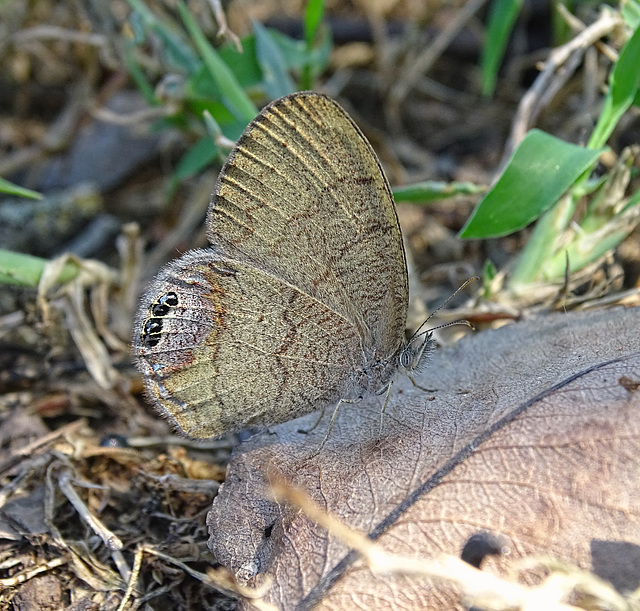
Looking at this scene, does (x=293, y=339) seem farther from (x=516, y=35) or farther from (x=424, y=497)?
(x=516, y=35)

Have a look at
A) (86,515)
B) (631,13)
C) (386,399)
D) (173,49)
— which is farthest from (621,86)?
(86,515)

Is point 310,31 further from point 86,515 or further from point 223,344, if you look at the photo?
point 86,515

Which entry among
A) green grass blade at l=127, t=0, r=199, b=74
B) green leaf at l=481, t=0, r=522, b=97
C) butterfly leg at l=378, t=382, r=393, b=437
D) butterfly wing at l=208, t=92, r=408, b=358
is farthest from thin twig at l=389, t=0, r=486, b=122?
butterfly leg at l=378, t=382, r=393, b=437

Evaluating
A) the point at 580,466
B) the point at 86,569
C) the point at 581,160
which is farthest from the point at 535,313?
the point at 86,569

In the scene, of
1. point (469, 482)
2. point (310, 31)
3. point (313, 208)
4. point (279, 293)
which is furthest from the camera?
point (310, 31)

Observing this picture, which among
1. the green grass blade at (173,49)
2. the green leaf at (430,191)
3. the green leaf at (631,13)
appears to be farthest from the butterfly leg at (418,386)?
the green grass blade at (173,49)

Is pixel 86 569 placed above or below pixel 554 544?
below

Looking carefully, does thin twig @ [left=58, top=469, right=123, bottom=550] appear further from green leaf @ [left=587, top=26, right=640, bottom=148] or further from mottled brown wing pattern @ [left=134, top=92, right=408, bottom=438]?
green leaf @ [left=587, top=26, right=640, bottom=148]
